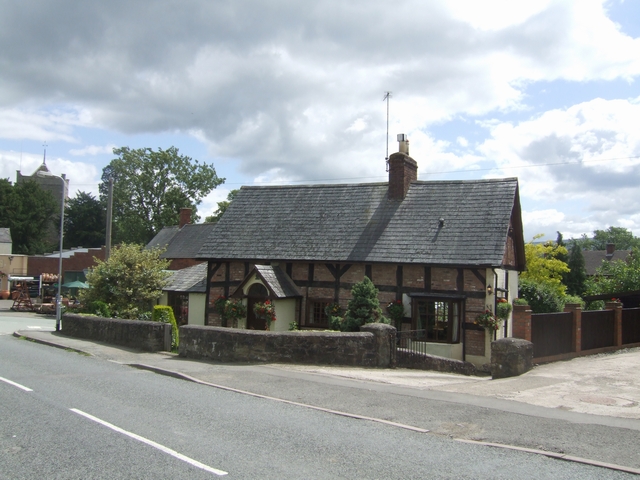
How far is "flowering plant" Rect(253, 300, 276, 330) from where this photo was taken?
20844 millimetres

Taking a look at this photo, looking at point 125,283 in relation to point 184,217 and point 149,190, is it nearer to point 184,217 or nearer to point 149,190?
point 184,217

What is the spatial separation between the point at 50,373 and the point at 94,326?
833 centimetres

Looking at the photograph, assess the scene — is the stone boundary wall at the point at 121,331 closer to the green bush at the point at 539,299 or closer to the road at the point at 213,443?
the road at the point at 213,443

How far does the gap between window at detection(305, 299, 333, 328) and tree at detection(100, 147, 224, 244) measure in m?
40.7

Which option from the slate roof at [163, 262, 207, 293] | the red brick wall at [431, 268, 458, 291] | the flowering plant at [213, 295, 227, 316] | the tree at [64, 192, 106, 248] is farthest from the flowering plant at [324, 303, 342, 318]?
the tree at [64, 192, 106, 248]

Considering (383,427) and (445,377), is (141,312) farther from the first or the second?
Result: (383,427)

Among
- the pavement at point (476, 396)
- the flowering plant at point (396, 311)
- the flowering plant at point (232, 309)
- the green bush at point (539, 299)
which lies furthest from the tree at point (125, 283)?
the green bush at point (539, 299)

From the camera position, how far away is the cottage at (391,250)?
19969 mm

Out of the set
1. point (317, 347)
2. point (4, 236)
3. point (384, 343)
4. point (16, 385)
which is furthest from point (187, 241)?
point (16, 385)

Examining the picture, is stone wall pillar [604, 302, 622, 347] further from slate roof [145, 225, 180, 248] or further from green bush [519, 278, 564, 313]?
slate roof [145, 225, 180, 248]

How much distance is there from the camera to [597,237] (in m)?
134

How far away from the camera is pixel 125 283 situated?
80.2 feet

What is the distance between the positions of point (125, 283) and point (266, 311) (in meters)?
7.43

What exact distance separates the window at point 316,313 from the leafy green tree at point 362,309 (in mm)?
3326
